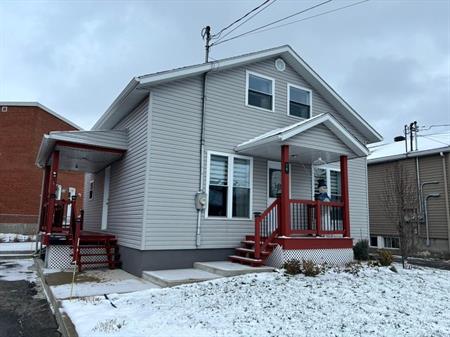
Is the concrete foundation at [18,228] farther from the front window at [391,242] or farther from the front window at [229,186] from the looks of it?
the front window at [391,242]

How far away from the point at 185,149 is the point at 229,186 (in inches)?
61.4

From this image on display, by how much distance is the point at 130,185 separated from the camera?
32.8 ft

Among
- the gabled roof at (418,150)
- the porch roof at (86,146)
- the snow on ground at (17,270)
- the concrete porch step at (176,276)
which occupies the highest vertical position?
the gabled roof at (418,150)

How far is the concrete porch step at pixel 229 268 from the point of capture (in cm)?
771

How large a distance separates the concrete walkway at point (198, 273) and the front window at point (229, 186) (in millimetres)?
1543

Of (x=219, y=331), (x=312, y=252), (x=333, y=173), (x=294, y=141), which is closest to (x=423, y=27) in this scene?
(x=333, y=173)

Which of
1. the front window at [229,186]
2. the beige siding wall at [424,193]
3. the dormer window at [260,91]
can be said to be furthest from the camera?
the beige siding wall at [424,193]

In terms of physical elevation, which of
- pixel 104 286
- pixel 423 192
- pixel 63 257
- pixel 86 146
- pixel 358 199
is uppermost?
pixel 86 146

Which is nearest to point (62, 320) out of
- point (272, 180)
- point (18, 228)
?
point (272, 180)

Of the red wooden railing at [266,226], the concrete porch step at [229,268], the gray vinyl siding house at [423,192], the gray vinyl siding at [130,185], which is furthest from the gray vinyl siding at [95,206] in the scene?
the gray vinyl siding house at [423,192]

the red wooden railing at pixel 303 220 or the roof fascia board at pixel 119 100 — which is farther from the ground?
the roof fascia board at pixel 119 100

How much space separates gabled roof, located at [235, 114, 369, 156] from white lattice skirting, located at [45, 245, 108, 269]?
189 inches

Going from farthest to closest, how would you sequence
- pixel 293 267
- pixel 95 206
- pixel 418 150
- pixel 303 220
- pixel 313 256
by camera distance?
1. pixel 418 150
2. pixel 95 206
3. pixel 303 220
4. pixel 313 256
5. pixel 293 267

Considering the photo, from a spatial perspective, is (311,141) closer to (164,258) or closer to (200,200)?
(200,200)
